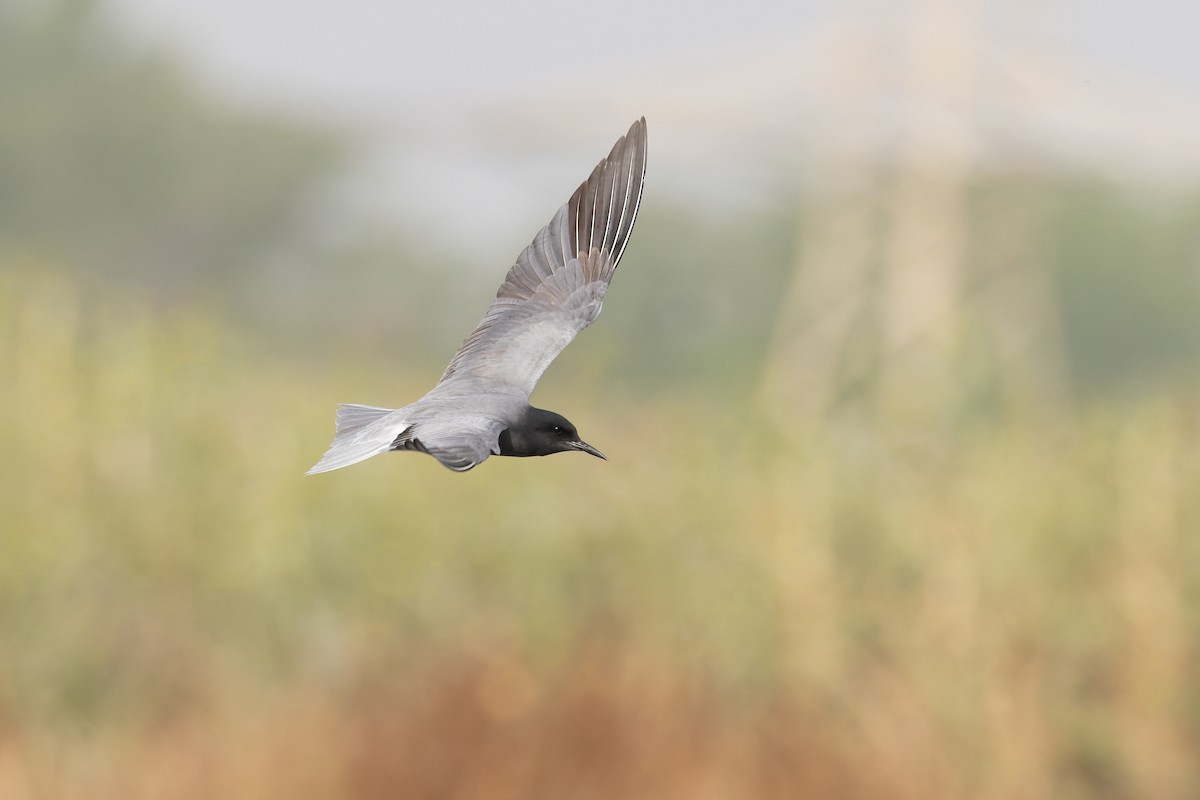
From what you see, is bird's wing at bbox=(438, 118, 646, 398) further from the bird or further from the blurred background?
the blurred background

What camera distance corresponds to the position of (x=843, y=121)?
93.9ft

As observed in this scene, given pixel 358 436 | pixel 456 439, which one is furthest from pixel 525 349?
pixel 456 439

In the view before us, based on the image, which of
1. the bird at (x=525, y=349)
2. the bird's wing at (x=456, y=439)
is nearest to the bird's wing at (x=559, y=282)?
the bird at (x=525, y=349)

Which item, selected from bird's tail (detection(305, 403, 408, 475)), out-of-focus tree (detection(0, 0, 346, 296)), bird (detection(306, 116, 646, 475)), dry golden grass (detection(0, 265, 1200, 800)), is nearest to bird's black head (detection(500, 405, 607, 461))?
bird (detection(306, 116, 646, 475))

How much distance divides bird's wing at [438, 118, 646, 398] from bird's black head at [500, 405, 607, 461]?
0.21 meters

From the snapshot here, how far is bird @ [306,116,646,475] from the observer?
6.82 ft

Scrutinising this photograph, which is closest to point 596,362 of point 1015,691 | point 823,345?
point 1015,691

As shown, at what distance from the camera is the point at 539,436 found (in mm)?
2262

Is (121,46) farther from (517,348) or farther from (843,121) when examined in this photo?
(517,348)

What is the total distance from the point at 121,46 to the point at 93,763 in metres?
37.5

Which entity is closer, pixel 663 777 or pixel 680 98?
pixel 663 777

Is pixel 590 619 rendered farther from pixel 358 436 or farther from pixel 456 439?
pixel 456 439

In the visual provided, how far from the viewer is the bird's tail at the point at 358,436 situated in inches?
80.5

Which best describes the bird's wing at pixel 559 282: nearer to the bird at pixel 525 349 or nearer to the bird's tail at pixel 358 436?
the bird at pixel 525 349
